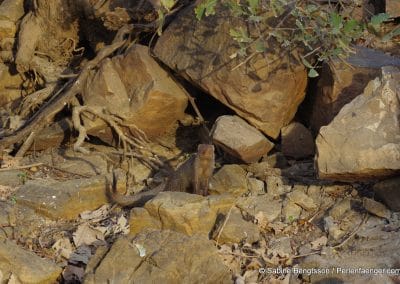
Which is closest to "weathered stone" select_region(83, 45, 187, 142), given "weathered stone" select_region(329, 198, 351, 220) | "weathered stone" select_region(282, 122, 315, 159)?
"weathered stone" select_region(282, 122, 315, 159)

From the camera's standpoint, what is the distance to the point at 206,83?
6371 millimetres

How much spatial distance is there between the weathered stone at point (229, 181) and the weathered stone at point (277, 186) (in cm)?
25

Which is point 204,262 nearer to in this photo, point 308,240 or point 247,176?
point 308,240

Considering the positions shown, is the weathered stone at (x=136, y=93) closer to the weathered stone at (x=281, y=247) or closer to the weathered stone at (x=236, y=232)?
the weathered stone at (x=236, y=232)

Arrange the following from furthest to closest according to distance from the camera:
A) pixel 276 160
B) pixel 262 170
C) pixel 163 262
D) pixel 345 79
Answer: pixel 276 160
pixel 262 170
pixel 345 79
pixel 163 262

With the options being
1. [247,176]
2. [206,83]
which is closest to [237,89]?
[206,83]

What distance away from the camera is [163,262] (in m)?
4.26

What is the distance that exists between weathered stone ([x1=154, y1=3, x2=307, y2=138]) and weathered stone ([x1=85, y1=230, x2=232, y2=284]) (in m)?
→ 2.18

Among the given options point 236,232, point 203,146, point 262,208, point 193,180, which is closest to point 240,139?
point 203,146

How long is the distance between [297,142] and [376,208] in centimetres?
139

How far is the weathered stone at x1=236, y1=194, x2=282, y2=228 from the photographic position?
17.9 feet

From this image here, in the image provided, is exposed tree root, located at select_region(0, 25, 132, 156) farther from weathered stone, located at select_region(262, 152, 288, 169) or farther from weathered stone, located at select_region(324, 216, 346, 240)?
weathered stone, located at select_region(324, 216, 346, 240)

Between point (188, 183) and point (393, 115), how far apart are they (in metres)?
2.17

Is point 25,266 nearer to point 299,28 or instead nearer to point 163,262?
point 163,262
